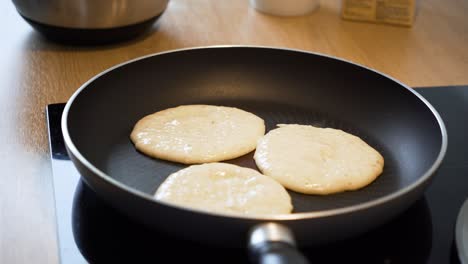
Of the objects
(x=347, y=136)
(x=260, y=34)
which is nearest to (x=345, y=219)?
(x=347, y=136)

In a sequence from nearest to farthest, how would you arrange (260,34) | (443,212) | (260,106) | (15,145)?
(443,212) → (15,145) → (260,106) → (260,34)

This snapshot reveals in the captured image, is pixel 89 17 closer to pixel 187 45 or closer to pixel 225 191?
pixel 187 45

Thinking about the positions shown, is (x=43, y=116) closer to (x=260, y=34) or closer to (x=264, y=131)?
(x=264, y=131)

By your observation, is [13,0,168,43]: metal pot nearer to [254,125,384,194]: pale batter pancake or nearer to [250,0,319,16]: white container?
[250,0,319,16]: white container

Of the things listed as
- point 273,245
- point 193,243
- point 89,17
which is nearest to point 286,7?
point 89,17

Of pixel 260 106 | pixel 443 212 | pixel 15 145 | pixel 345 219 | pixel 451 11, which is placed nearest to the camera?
pixel 345 219

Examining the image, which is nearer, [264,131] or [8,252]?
[8,252]

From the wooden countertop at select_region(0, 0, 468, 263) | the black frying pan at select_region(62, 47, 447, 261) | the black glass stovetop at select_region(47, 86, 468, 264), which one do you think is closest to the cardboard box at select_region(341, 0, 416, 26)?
the wooden countertop at select_region(0, 0, 468, 263)
